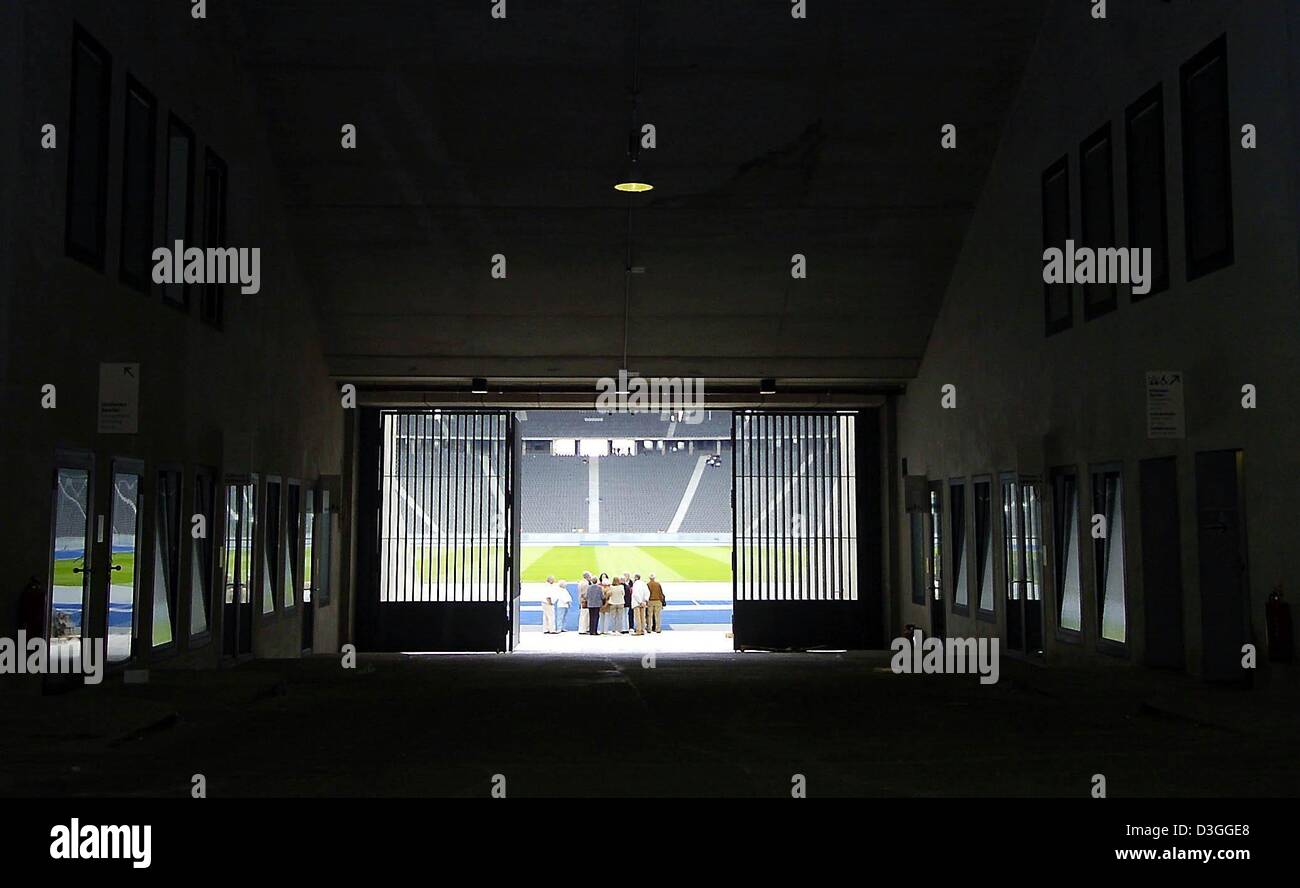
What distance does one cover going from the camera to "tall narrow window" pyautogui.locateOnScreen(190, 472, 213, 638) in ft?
42.2

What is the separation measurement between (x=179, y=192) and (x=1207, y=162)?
30.3ft

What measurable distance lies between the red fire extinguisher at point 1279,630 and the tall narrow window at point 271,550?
1086 cm

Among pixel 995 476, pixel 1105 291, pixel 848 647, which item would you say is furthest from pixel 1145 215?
pixel 848 647

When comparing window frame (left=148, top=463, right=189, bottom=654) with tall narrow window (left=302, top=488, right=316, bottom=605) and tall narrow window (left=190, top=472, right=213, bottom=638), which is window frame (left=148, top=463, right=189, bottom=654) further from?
tall narrow window (left=302, top=488, right=316, bottom=605)

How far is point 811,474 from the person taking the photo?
2319 cm

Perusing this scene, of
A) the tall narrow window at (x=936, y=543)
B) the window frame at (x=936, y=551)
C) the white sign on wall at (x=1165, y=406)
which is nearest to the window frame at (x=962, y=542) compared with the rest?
the window frame at (x=936, y=551)

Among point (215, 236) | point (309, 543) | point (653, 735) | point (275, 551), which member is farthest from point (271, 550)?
point (653, 735)

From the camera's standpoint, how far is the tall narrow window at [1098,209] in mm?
12297

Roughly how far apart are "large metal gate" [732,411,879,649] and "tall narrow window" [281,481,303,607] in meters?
7.64

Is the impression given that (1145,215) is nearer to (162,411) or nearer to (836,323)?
(836,323)

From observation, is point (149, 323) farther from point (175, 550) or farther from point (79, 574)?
point (79, 574)

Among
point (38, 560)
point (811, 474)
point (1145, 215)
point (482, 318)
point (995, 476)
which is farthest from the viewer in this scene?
point (811, 474)

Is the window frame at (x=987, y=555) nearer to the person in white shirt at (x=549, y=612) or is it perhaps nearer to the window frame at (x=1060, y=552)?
the window frame at (x=1060, y=552)

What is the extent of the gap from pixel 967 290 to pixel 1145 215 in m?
4.79
